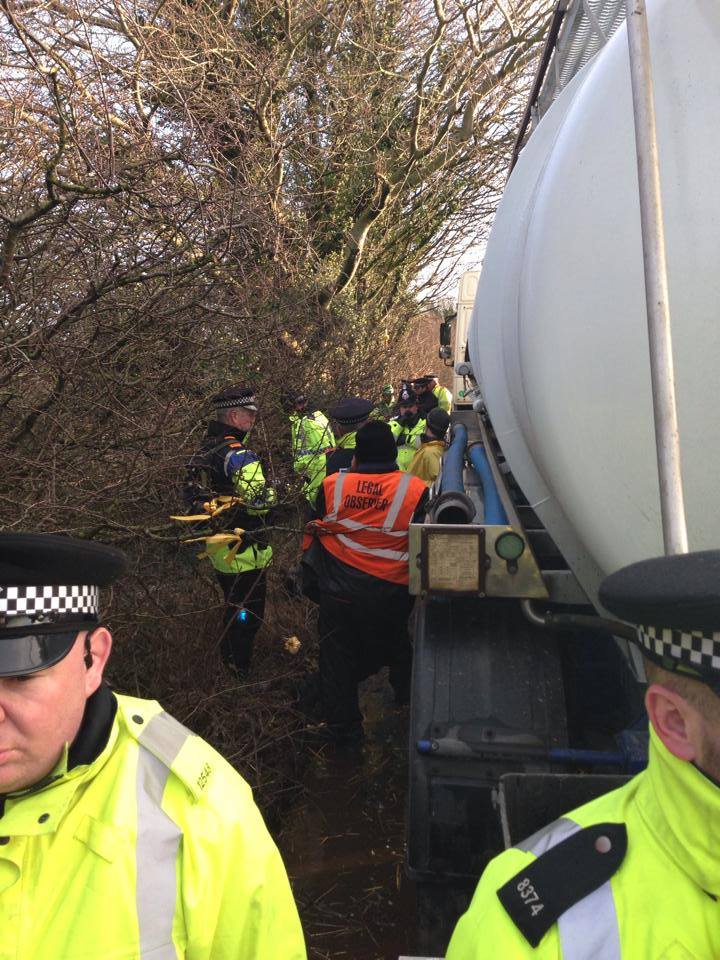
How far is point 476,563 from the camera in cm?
248

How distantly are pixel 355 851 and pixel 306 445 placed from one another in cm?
323

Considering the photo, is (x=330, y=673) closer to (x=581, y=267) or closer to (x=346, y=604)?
(x=346, y=604)

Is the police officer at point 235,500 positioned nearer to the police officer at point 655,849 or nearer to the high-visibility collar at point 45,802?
the high-visibility collar at point 45,802

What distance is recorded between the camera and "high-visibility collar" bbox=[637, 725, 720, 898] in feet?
3.23

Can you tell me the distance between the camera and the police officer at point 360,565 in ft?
13.0

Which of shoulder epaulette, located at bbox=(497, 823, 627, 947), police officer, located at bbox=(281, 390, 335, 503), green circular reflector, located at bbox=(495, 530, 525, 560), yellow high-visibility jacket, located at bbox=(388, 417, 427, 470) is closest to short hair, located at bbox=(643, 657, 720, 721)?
shoulder epaulette, located at bbox=(497, 823, 627, 947)

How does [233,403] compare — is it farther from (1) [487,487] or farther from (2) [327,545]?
(1) [487,487]

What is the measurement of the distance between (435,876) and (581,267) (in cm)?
198

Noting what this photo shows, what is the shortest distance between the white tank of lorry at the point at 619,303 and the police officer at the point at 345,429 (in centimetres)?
373

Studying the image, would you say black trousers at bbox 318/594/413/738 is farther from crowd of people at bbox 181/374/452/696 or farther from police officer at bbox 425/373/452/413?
police officer at bbox 425/373/452/413

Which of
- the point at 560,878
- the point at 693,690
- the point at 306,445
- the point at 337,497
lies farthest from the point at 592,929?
the point at 306,445

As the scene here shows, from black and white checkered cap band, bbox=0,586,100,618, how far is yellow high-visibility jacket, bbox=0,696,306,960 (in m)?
0.26

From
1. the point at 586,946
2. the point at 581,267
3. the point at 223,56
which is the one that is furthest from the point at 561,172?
the point at 223,56

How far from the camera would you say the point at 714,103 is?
1455 mm
